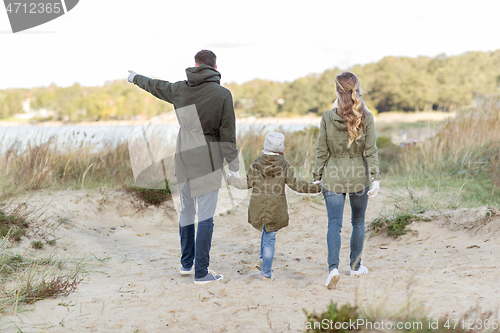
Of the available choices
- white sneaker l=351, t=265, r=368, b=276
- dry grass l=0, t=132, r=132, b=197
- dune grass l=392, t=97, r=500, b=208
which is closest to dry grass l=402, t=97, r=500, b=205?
dune grass l=392, t=97, r=500, b=208

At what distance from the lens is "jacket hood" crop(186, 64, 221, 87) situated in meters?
3.21

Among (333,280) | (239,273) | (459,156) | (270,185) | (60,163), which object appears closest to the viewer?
(333,280)

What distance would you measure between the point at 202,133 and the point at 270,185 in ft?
2.48

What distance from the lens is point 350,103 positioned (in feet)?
10.1

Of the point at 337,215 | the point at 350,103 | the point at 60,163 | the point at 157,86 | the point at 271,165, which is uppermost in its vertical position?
the point at 157,86

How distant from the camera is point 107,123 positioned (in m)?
9.37

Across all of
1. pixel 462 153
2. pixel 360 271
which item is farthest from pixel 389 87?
pixel 360 271

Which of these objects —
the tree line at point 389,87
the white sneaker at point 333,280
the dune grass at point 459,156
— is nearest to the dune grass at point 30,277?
the white sneaker at point 333,280

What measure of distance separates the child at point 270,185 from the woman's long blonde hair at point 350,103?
1.91ft

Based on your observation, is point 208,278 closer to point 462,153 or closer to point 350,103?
point 350,103

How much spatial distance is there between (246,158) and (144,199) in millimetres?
2509

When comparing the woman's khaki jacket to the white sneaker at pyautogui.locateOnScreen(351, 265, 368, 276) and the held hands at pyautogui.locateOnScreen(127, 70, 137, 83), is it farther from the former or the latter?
the held hands at pyautogui.locateOnScreen(127, 70, 137, 83)

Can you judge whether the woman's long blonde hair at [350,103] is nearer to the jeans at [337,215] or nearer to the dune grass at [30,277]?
the jeans at [337,215]

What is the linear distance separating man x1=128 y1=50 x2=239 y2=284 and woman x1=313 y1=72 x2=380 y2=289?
797 millimetres
